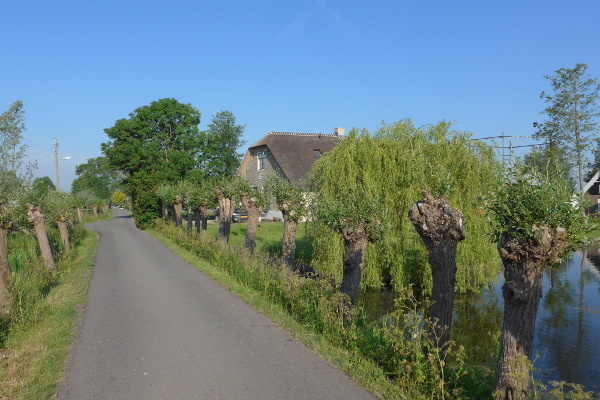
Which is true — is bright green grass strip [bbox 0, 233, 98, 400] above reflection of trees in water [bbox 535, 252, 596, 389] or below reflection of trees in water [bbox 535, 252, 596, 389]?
above

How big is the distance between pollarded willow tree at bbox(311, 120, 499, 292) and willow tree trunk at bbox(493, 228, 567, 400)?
8308 millimetres

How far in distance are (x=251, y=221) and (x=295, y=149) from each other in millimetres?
22058

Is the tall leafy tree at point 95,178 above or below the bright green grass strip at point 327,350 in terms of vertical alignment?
above

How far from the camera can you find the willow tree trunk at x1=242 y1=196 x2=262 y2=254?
1878 cm

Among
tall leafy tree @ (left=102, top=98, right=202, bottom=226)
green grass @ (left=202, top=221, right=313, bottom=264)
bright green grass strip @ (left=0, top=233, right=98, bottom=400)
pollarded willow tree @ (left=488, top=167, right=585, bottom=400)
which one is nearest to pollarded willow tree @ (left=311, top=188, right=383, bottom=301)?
pollarded willow tree @ (left=488, top=167, right=585, bottom=400)

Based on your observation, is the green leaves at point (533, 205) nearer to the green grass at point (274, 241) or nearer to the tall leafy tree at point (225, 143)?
the green grass at point (274, 241)

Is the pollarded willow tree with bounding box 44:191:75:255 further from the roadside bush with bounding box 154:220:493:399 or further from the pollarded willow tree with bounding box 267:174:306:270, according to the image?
the roadside bush with bounding box 154:220:493:399

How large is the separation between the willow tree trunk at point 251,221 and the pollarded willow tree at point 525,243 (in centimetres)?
1309

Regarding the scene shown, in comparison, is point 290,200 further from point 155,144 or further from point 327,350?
point 155,144

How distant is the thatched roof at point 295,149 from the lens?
3831cm

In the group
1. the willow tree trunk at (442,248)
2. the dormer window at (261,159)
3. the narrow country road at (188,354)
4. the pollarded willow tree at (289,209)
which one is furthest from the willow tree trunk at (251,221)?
the dormer window at (261,159)

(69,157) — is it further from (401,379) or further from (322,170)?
(401,379)

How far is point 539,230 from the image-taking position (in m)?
5.09

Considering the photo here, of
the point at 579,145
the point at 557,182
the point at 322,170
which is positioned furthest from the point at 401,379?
the point at 579,145
